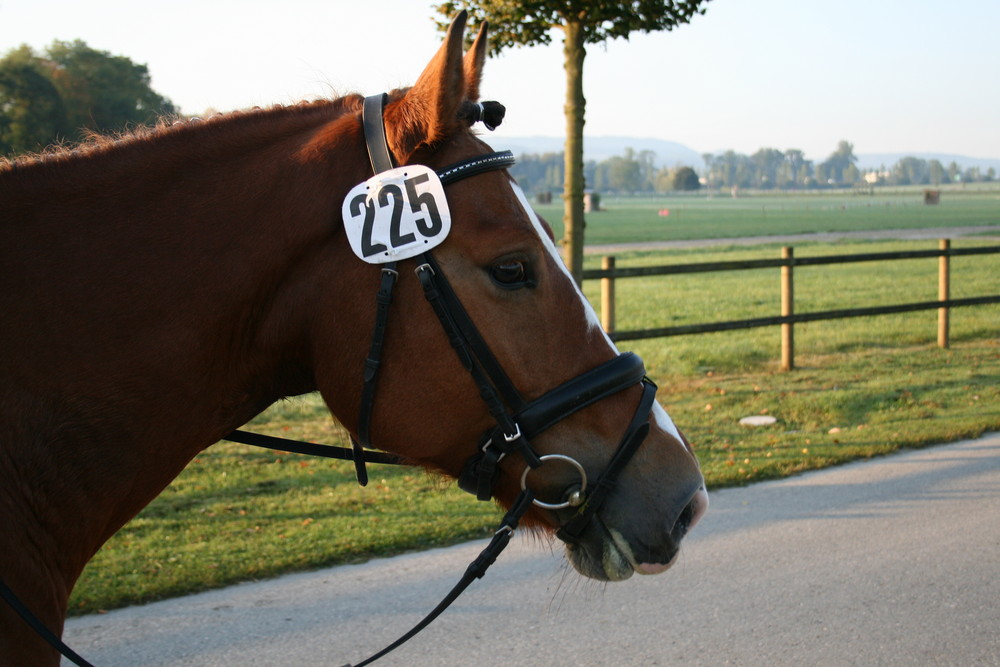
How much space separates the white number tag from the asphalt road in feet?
5.71

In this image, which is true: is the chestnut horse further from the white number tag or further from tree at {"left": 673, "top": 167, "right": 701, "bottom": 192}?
tree at {"left": 673, "top": 167, "right": 701, "bottom": 192}

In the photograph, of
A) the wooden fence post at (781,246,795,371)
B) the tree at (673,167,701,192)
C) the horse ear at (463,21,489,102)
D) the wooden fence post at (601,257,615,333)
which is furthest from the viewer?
the tree at (673,167,701,192)

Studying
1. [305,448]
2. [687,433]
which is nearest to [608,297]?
[687,433]

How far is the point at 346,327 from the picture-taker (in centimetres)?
185

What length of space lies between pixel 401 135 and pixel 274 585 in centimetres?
308

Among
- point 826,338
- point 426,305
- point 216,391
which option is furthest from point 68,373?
point 826,338

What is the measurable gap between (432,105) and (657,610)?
9.65 feet

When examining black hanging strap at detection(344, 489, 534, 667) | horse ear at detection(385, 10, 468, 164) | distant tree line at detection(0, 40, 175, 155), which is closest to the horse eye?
horse ear at detection(385, 10, 468, 164)

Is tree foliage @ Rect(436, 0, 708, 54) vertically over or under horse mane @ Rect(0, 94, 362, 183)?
over

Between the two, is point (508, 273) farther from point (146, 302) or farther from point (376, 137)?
point (146, 302)

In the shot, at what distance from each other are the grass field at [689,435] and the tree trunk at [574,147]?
1898 mm

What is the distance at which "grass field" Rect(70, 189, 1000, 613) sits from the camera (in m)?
4.64

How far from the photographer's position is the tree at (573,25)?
6.49m

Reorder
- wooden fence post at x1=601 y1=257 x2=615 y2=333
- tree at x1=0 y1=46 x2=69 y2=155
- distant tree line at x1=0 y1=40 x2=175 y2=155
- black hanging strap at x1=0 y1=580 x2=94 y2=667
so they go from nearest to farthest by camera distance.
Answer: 1. black hanging strap at x1=0 y1=580 x2=94 y2=667
2. wooden fence post at x1=601 y1=257 x2=615 y2=333
3. tree at x1=0 y1=46 x2=69 y2=155
4. distant tree line at x1=0 y1=40 x2=175 y2=155
